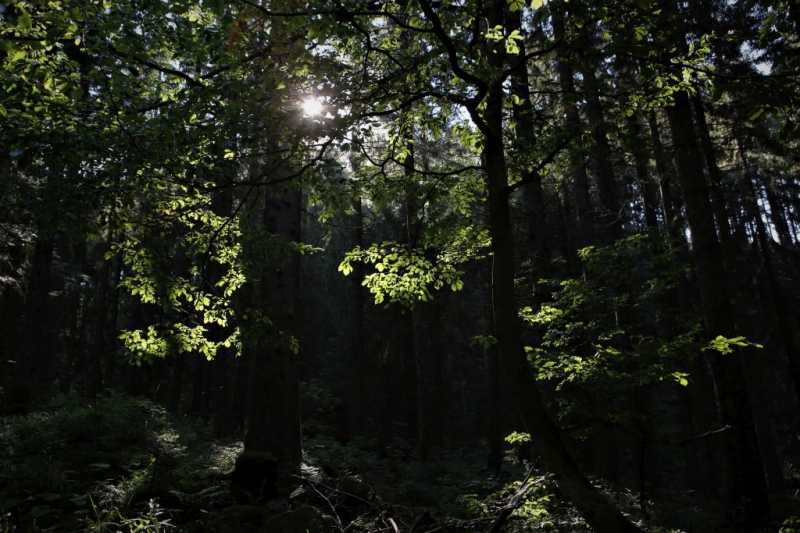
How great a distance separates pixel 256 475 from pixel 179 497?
1.61 meters

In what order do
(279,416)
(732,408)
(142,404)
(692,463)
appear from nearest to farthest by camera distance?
(732,408) → (279,416) → (142,404) → (692,463)

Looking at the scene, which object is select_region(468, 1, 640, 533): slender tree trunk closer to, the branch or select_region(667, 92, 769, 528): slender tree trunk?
the branch

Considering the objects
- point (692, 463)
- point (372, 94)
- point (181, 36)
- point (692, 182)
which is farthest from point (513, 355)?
point (692, 463)

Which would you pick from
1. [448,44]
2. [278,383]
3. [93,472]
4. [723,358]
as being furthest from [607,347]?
[93,472]

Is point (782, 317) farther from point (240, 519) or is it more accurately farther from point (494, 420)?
point (240, 519)

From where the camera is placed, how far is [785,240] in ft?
104

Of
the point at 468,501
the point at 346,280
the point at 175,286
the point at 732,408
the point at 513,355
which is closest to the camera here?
the point at 513,355

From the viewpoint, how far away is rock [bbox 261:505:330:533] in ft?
17.9

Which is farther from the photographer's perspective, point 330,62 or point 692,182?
point 692,182

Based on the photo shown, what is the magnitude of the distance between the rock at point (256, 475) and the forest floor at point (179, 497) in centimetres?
18

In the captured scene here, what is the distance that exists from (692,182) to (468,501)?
688 centimetres

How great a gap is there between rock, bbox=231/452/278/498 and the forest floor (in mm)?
177

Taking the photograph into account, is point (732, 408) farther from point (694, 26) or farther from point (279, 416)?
point (694, 26)

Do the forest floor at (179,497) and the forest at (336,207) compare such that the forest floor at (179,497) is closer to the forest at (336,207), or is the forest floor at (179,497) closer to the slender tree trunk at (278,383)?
the forest at (336,207)
